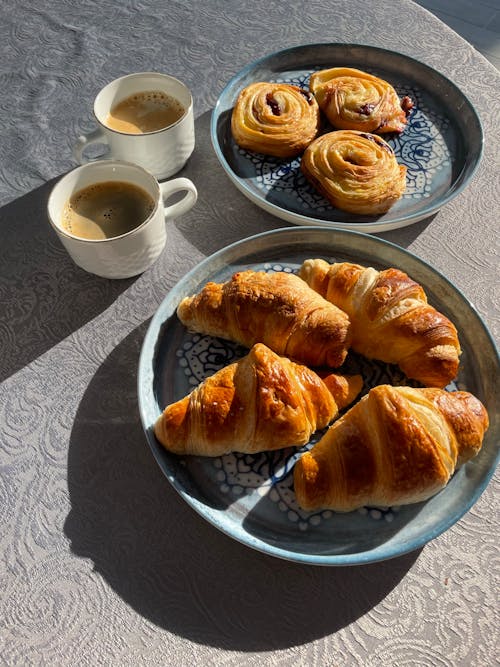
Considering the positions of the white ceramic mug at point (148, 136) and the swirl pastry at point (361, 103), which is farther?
the swirl pastry at point (361, 103)

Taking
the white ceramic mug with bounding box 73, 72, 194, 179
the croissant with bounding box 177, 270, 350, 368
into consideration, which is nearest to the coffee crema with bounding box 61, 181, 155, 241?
the white ceramic mug with bounding box 73, 72, 194, 179

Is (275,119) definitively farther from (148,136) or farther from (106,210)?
(106,210)

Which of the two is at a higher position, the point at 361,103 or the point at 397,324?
the point at 361,103

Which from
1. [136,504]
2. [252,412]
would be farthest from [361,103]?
[136,504]

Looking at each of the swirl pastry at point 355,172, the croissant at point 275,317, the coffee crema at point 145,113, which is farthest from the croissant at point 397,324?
the coffee crema at point 145,113

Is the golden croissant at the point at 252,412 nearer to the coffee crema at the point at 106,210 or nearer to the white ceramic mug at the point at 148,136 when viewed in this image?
the coffee crema at the point at 106,210

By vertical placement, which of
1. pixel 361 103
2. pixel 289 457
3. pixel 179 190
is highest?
pixel 361 103

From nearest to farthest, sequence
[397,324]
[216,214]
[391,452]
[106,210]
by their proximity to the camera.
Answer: [391,452] → [397,324] → [106,210] → [216,214]

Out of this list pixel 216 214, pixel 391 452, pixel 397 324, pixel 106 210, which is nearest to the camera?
pixel 391 452
